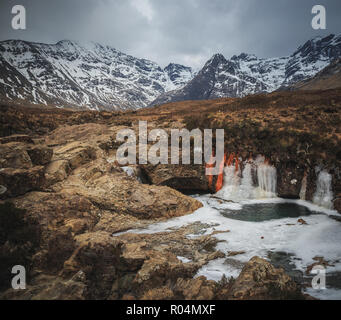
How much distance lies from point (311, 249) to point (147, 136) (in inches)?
565

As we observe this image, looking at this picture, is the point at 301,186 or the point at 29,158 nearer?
the point at 29,158

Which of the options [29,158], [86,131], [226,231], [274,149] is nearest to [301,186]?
[274,149]

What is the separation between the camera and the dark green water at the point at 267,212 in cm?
1279

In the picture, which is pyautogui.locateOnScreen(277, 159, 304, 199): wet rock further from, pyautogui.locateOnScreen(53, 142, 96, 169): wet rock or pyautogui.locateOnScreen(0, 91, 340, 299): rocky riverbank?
pyautogui.locateOnScreen(53, 142, 96, 169): wet rock

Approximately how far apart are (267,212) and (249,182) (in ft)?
10.6

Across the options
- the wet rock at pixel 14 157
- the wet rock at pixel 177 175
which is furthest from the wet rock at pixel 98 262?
the wet rock at pixel 177 175

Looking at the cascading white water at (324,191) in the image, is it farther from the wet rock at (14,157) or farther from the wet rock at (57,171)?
the wet rock at (14,157)

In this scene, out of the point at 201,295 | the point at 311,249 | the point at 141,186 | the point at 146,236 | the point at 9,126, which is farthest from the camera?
the point at 9,126

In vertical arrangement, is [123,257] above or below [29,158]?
below

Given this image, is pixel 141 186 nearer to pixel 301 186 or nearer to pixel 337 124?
pixel 301 186

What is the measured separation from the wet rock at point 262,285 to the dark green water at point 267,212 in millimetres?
6214

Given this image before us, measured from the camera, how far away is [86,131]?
2078 cm

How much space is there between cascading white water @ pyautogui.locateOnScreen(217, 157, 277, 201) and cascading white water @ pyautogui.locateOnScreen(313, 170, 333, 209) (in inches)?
100
